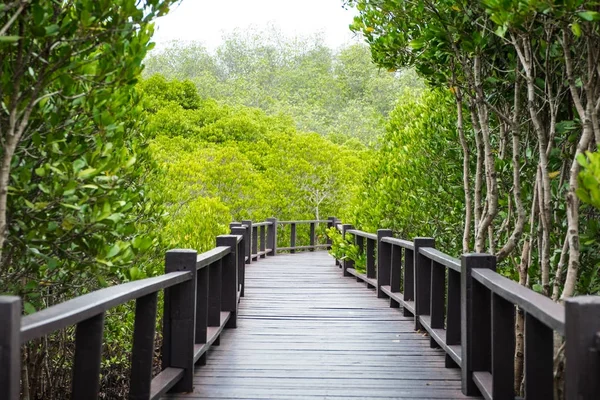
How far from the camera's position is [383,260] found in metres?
8.15

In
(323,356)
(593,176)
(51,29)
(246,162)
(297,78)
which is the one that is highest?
(297,78)

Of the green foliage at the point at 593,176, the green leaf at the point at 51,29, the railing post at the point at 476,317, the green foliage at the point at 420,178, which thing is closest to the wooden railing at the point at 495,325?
the railing post at the point at 476,317

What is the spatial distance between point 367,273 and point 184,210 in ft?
14.7

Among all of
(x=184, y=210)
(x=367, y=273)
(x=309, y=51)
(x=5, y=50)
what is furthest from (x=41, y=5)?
(x=309, y=51)

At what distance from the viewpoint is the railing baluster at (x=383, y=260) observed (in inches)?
321

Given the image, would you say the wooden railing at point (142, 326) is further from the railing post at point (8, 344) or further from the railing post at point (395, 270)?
the railing post at point (395, 270)

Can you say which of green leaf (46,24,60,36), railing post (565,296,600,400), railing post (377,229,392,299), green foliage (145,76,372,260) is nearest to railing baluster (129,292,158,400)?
green leaf (46,24,60,36)

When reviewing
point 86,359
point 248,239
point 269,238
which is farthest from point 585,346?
point 269,238

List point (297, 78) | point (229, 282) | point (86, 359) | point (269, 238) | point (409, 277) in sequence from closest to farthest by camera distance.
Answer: point (86, 359), point (229, 282), point (409, 277), point (269, 238), point (297, 78)

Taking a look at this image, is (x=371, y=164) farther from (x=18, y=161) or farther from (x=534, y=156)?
(x=18, y=161)

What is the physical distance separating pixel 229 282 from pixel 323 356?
1412mm

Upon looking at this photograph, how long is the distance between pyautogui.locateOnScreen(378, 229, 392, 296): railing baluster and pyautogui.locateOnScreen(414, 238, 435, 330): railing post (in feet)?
7.23

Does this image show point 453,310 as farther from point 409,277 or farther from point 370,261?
point 370,261

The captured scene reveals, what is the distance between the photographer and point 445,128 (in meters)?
6.98
